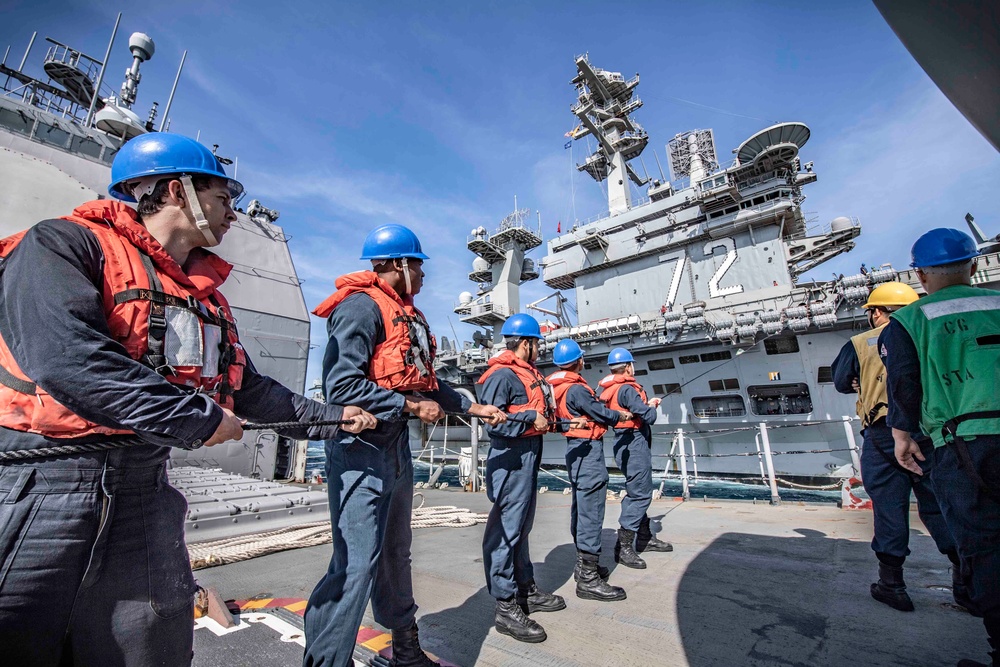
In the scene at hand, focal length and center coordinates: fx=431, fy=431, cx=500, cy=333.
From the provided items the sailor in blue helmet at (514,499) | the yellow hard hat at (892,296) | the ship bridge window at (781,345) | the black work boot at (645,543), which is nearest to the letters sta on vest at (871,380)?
the yellow hard hat at (892,296)

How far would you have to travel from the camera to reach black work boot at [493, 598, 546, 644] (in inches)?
91.1

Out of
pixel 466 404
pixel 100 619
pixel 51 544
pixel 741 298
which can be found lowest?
pixel 100 619

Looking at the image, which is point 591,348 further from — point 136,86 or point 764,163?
point 136,86

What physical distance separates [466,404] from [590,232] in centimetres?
1982

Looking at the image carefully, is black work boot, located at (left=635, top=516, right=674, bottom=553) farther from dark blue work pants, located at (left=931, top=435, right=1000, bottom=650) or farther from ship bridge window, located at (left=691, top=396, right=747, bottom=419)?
ship bridge window, located at (left=691, top=396, right=747, bottom=419)

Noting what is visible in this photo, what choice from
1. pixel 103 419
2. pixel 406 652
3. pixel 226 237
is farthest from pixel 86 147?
pixel 406 652

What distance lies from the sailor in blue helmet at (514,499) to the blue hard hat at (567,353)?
94 cm

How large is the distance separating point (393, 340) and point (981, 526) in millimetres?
2561

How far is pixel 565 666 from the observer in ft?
6.76

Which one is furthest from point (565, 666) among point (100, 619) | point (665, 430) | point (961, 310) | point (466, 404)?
point (665, 430)

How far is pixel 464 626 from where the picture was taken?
2.51 m

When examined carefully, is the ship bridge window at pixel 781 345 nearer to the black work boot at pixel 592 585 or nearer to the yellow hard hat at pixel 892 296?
the yellow hard hat at pixel 892 296

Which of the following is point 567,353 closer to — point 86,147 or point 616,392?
point 616,392

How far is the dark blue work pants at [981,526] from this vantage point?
5.59 feet
